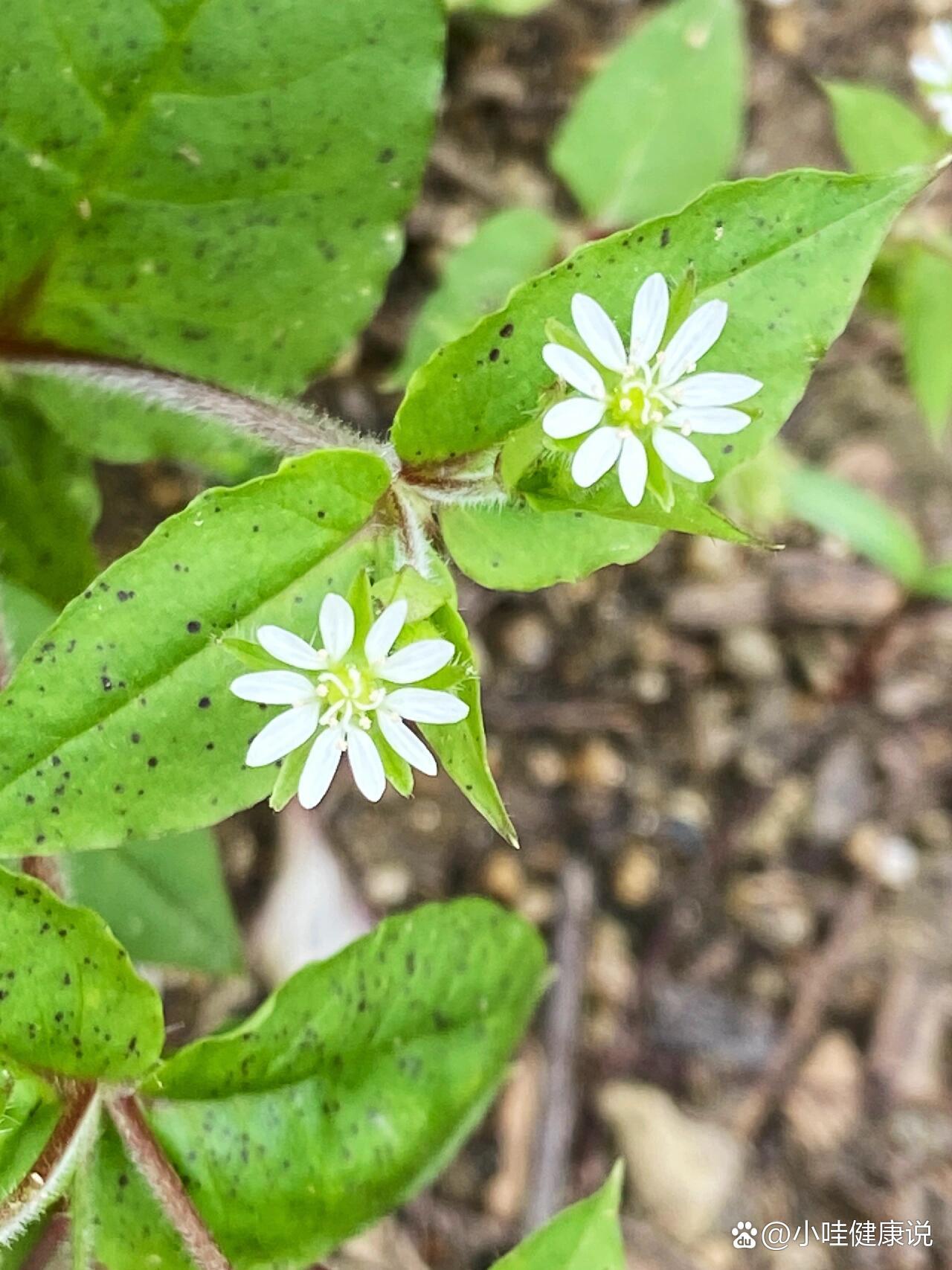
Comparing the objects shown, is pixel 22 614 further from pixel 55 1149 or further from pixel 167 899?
pixel 55 1149

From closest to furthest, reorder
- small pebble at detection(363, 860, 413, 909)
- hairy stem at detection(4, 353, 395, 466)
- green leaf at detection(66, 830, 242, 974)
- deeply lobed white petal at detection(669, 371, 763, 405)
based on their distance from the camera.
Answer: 1. deeply lobed white petal at detection(669, 371, 763, 405)
2. hairy stem at detection(4, 353, 395, 466)
3. green leaf at detection(66, 830, 242, 974)
4. small pebble at detection(363, 860, 413, 909)

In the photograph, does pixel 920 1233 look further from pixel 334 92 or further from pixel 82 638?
pixel 334 92

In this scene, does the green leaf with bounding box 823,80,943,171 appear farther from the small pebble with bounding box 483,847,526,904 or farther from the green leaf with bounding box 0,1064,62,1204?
the green leaf with bounding box 0,1064,62,1204

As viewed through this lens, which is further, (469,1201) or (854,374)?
(854,374)

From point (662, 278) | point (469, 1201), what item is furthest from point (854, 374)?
point (469, 1201)

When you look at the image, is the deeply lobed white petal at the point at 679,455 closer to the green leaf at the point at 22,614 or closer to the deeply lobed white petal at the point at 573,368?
the deeply lobed white petal at the point at 573,368

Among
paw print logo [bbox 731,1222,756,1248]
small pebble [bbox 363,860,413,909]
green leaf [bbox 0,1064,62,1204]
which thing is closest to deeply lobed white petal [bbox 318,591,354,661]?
green leaf [bbox 0,1064,62,1204]
